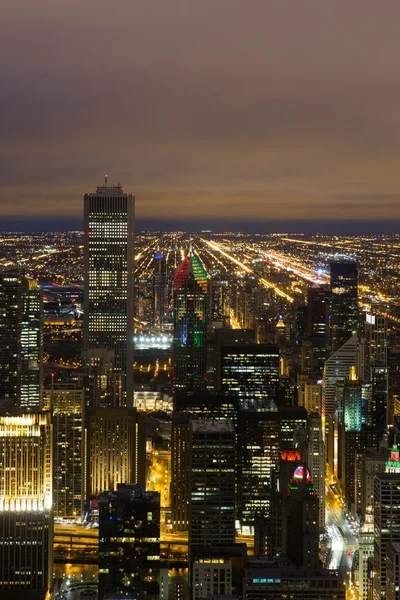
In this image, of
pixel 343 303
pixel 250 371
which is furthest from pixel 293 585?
pixel 343 303

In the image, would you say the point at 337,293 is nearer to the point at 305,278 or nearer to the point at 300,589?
the point at 305,278

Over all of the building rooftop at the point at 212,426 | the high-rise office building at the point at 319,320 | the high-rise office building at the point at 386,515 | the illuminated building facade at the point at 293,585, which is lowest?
the illuminated building facade at the point at 293,585

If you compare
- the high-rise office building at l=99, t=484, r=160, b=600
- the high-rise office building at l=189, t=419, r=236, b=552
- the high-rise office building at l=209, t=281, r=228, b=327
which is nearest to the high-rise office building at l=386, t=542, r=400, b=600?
the high-rise office building at l=99, t=484, r=160, b=600

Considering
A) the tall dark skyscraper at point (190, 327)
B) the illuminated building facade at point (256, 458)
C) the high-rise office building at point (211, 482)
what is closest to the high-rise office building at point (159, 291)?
the tall dark skyscraper at point (190, 327)

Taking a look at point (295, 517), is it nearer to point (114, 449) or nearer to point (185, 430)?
point (185, 430)

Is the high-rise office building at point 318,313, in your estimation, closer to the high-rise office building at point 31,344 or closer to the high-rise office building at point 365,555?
the high-rise office building at point 31,344

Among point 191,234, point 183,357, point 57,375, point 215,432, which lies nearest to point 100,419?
point 57,375
